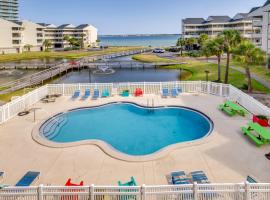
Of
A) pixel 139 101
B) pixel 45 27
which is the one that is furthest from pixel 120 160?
pixel 45 27

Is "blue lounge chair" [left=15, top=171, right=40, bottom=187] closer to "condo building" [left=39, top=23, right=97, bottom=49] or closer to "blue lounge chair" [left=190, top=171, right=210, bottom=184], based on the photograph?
"blue lounge chair" [left=190, top=171, right=210, bottom=184]

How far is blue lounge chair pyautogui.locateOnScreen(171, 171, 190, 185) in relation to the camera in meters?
8.89

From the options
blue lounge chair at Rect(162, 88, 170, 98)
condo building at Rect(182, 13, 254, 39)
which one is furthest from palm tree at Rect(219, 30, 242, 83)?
condo building at Rect(182, 13, 254, 39)

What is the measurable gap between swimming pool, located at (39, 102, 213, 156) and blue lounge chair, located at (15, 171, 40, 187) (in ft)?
15.1

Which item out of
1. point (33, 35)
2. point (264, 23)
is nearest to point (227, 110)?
point (264, 23)

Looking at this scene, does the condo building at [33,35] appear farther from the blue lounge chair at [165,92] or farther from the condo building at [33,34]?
the blue lounge chair at [165,92]

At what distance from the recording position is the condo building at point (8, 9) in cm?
17450

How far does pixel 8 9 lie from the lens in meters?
179

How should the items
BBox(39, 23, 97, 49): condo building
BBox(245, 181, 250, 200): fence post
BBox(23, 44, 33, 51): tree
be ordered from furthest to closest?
BBox(39, 23, 97, 49): condo building → BBox(23, 44, 33, 51): tree → BBox(245, 181, 250, 200): fence post

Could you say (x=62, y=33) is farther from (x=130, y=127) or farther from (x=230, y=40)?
(x=130, y=127)

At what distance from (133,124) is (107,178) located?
8.56m

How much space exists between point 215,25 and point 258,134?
9478 cm

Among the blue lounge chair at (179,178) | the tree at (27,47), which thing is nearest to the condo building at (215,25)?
the tree at (27,47)

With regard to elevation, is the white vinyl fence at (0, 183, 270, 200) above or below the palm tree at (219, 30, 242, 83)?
below
